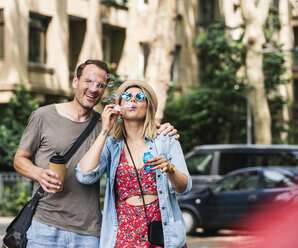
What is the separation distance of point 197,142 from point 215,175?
11.4 metres

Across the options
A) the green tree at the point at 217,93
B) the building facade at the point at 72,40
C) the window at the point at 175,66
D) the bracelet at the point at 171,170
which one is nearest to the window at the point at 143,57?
the building facade at the point at 72,40

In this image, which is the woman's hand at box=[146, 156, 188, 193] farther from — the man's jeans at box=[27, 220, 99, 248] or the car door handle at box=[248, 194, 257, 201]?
the car door handle at box=[248, 194, 257, 201]

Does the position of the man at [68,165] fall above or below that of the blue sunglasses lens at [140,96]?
below

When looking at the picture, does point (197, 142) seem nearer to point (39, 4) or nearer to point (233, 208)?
point (39, 4)

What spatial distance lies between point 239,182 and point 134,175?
36.3 ft

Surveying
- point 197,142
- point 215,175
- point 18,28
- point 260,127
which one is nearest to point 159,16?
point 215,175

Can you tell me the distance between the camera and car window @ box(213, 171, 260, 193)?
15.1 m

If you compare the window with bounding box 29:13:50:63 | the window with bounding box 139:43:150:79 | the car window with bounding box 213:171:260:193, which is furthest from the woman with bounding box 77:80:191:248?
the window with bounding box 139:43:150:79

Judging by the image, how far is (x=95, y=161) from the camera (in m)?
4.40

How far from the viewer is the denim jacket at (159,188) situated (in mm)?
4328

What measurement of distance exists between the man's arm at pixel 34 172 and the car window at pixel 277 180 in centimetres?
1067

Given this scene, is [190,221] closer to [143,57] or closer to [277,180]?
[277,180]

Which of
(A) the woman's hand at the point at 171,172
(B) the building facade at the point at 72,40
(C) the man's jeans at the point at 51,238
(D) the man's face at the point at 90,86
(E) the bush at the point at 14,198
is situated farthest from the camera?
(B) the building facade at the point at 72,40

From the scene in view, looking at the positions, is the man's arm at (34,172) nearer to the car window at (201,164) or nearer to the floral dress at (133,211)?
the floral dress at (133,211)
